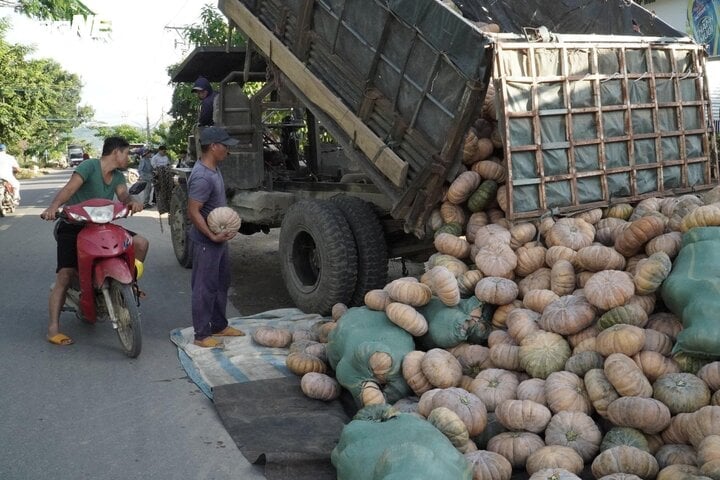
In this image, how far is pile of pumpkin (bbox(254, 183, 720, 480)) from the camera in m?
3.93

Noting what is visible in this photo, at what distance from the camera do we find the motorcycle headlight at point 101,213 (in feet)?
20.8

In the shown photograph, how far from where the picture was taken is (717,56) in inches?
580

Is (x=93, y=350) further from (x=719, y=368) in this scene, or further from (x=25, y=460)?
(x=719, y=368)

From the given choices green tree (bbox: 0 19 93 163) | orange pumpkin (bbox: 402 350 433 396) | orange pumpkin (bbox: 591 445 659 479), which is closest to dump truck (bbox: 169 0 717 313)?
orange pumpkin (bbox: 402 350 433 396)

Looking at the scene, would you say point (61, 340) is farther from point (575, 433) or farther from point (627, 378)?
point (627, 378)

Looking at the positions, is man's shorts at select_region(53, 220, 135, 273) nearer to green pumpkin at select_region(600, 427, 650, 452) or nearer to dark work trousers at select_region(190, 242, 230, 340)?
dark work trousers at select_region(190, 242, 230, 340)

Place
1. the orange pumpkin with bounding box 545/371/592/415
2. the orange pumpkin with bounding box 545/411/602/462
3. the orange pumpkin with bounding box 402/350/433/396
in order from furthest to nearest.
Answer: the orange pumpkin with bounding box 402/350/433/396, the orange pumpkin with bounding box 545/371/592/415, the orange pumpkin with bounding box 545/411/602/462

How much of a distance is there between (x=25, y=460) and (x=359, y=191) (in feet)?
14.5

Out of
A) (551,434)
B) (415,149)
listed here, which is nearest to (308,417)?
(551,434)

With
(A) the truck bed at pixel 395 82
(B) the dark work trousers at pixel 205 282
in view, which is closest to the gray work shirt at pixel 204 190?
(B) the dark work trousers at pixel 205 282

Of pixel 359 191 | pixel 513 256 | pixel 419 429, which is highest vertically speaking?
pixel 359 191

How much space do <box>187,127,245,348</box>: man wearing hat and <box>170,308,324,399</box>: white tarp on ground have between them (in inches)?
7.1

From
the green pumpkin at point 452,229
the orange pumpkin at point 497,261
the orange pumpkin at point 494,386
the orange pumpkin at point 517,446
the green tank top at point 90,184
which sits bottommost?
the orange pumpkin at point 517,446

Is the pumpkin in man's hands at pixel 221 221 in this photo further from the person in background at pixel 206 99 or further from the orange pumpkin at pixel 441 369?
the person in background at pixel 206 99
